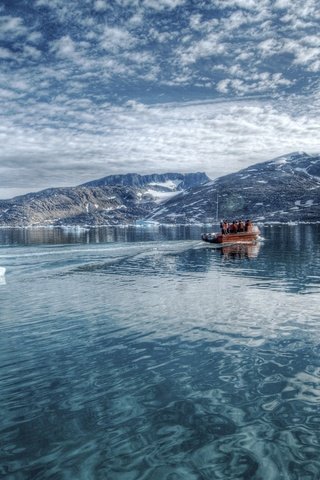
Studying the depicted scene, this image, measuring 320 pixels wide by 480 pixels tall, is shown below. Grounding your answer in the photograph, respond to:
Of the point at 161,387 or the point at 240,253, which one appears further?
the point at 240,253

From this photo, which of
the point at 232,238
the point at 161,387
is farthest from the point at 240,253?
the point at 161,387

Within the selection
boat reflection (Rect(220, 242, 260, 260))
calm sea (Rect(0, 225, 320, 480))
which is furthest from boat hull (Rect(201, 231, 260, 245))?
calm sea (Rect(0, 225, 320, 480))

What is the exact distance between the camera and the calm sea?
9.62 meters

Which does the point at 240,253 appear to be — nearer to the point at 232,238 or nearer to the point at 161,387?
the point at 232,238

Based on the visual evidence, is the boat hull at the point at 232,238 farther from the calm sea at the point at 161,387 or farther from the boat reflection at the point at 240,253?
the calm sea at the point at 161,387

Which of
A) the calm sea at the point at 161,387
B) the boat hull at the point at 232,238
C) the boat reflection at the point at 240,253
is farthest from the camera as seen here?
the boat hull at the point at 232,238

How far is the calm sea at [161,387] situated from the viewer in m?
9.62

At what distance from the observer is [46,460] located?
9672mm

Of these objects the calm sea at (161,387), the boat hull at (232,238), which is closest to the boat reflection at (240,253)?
the boat hull at (232,238)

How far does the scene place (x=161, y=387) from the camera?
541 inches

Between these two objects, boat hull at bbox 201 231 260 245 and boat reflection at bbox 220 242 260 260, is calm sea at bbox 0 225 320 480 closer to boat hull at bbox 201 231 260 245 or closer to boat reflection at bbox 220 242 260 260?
boat reflection at bbox 220 242 260 260

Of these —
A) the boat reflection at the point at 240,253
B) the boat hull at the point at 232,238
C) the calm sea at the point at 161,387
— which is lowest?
the calm sea at the point at 161,387

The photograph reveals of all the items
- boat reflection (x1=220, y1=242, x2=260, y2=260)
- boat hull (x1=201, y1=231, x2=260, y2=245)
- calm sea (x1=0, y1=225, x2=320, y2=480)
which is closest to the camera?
calm sea (x1=0, y1=225, x2=320, y2=480)

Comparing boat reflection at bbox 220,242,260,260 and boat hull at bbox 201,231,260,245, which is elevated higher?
boat hull at bbox 201,231,260,245
